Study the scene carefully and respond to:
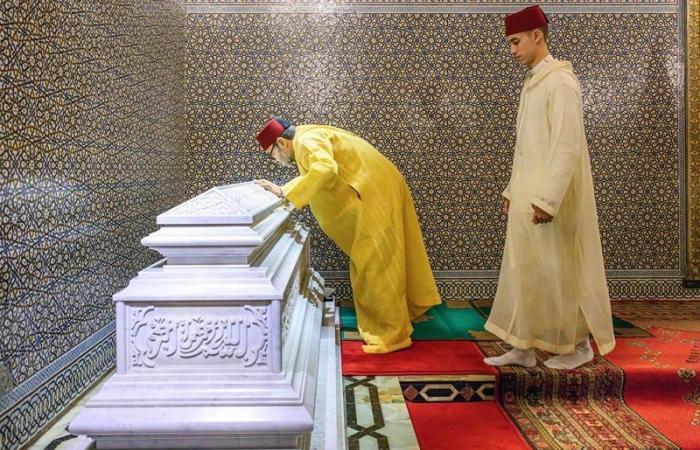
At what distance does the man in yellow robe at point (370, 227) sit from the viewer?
10.2 feet

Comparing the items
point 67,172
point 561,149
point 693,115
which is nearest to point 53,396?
point 67,172

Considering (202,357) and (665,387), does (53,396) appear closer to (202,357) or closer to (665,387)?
(202,357)

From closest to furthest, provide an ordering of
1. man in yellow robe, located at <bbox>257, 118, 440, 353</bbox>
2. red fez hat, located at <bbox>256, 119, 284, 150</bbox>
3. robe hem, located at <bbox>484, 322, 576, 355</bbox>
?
robe hem, located at <bbox>484, 322, 576, 355</bbox>, man in yellow robe, located at <bbox>257, 118, 440, 353</bbox>, red fez hat, located at <bbox>256, 119, 284, 150</bbox>

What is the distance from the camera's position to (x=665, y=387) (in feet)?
8.73

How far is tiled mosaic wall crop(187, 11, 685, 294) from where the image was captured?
14.0 feet

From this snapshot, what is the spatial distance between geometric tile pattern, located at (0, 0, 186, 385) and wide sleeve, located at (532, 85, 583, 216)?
6.29 feet

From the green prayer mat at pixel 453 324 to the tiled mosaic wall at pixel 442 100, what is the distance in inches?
15.2

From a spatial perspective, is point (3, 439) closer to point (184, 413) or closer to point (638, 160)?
point (184, 413)

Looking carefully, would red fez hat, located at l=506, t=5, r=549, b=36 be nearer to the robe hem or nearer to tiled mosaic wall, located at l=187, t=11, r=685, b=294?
the robe hem

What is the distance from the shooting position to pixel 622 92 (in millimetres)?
4301

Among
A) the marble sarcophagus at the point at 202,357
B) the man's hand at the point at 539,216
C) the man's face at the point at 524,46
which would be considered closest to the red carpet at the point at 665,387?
the man's hand at the point at 539,216

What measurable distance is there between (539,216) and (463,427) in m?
0.95

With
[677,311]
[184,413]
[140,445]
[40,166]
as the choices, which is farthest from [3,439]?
[677,311]

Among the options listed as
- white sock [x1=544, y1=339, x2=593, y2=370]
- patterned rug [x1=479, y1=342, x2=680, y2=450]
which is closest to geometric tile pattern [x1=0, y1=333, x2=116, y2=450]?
patterned rug [x1=479, y1=342, x2=680, y2=450]
